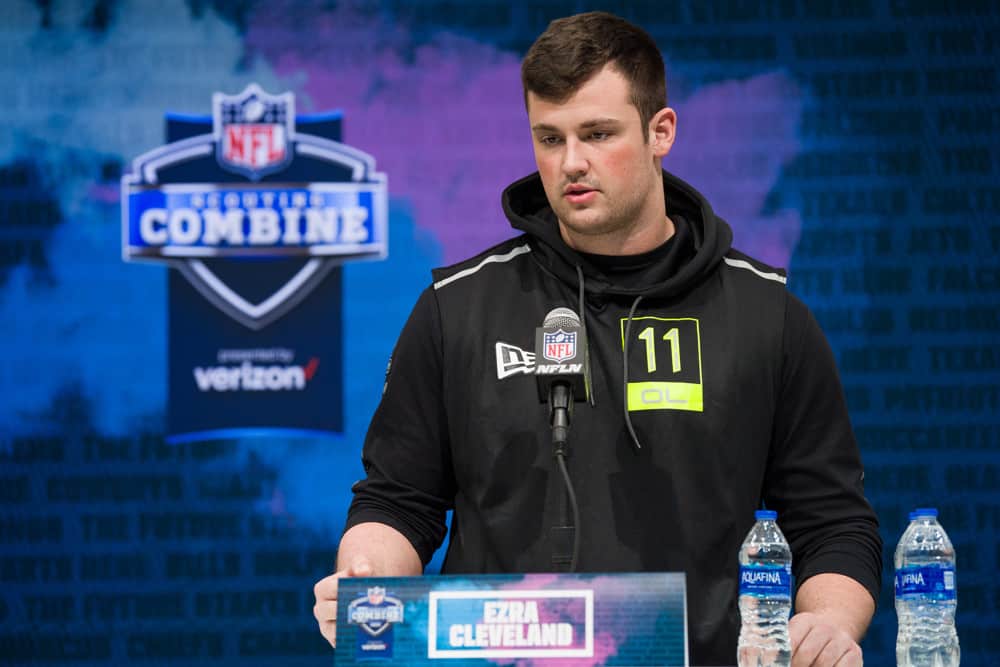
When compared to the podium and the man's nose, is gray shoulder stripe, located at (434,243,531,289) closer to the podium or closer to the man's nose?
the man's nose

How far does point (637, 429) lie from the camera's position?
1.85m

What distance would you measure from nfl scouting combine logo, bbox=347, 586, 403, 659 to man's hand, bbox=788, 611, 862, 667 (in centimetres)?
47

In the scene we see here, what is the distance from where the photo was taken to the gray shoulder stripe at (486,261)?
203cm

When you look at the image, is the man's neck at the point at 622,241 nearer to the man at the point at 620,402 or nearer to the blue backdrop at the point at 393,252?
the man at the point at 620,402

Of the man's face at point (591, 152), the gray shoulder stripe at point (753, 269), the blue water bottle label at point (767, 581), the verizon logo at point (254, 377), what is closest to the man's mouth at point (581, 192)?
the man's face at point (591, 152)

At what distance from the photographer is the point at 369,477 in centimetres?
Answer: 196

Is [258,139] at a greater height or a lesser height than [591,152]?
greater

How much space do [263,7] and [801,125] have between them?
1572 millimetres

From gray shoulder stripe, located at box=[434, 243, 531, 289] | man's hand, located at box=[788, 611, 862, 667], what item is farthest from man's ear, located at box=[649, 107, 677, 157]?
man's hand, located at box=[788, 611, 862, 667]

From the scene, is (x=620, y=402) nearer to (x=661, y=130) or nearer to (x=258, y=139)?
(x=661, y=130)

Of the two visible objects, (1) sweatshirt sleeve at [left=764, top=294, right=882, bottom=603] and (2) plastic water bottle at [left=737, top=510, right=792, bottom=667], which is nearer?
(2) plastic water bottle at [left=737, top=510, right=792, bottom=667]

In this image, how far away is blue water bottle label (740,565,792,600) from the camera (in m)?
1.49

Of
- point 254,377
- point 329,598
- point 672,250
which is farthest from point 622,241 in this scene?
point 254,377

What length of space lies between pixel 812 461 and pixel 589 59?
661 mm
